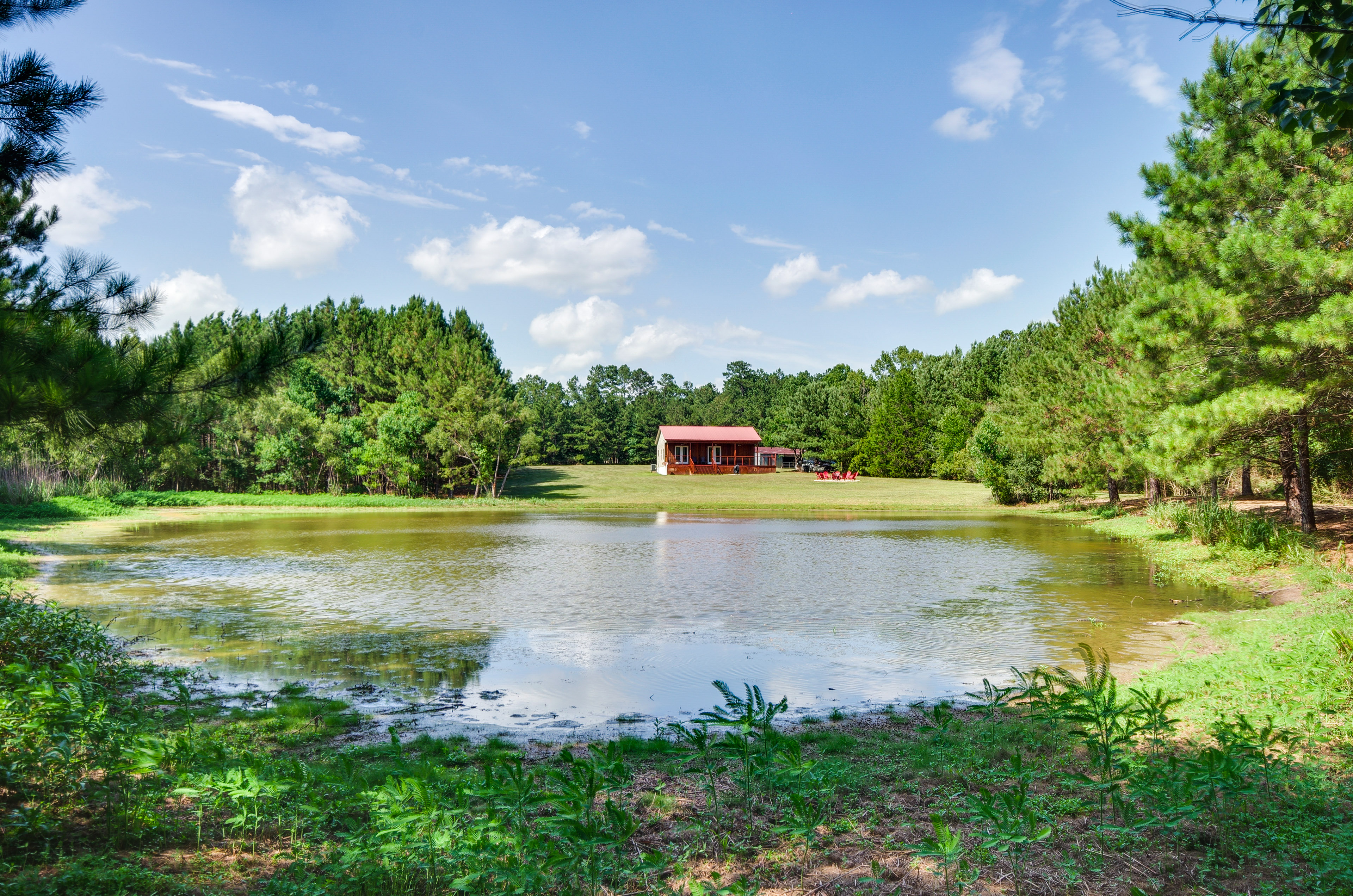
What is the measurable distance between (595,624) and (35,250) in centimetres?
766

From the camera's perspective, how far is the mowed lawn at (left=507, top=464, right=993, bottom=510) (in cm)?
4109

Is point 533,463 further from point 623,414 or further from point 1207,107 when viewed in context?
point 1207,107

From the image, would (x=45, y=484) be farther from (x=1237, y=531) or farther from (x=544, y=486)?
(x=1237, y=531)

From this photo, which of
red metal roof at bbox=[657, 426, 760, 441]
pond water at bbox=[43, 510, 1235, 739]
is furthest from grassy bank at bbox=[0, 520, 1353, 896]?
red metal roof at bbox=[657, 426, 760, 441]

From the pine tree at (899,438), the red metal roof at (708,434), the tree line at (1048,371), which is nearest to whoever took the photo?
the tree line at (1048,371)

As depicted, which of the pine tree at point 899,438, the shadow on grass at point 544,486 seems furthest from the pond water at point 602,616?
the pine tree at point 899,438

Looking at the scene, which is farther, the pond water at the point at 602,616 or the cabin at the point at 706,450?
the cabin at the point at 706,450

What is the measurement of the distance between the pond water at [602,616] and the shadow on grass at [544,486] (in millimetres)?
24599

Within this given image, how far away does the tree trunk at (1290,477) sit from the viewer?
17.1 metres

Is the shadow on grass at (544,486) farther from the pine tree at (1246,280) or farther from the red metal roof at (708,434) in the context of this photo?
the pine tree at (1246,280)

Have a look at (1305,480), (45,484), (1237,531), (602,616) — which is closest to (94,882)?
(602,616)

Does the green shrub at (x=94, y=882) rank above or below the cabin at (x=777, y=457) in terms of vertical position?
below

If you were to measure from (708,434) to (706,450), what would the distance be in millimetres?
1483

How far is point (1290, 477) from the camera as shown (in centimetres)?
1811
